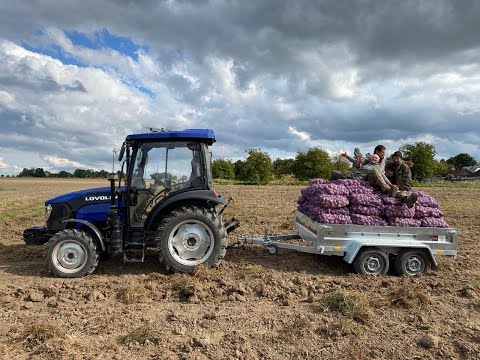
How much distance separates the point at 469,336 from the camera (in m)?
4.21

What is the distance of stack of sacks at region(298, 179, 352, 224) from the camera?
650 centimetres

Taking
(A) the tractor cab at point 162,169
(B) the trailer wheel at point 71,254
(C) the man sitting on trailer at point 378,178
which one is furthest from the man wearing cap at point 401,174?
(B) the trailer wheel at point 71,254

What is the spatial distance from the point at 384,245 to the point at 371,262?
348 millimetres

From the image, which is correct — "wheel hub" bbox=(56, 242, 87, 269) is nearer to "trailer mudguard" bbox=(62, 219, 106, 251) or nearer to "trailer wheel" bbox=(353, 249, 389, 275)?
"trailer mudguard" bbox=(62, 219, 106, 251)

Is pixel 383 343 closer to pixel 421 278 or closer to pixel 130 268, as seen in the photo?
pixel 421 278

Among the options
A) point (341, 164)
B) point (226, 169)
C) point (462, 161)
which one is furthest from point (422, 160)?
point (462, 161)

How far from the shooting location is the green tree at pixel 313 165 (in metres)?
55.2

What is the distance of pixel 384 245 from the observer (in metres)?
6.34

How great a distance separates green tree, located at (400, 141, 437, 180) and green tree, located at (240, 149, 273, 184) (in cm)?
2351

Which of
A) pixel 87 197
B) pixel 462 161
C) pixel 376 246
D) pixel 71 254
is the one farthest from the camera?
pixel 462 161

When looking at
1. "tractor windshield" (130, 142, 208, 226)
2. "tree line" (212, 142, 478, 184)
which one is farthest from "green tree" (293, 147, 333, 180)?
"tractor windshield" (130, 142, 208, 226)

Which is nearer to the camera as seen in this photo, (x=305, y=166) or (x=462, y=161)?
(x=305, y=166)

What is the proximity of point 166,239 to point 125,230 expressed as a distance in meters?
0.74

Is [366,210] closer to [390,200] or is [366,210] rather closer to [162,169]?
[390,200]
